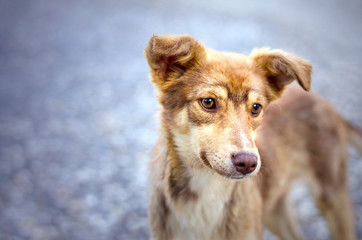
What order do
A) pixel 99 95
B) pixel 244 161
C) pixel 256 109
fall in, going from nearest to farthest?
pixel 244 161, pixel 256 109, pixel 99 95

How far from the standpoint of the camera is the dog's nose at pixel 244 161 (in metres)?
2.10

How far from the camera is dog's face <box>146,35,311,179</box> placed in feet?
7.27

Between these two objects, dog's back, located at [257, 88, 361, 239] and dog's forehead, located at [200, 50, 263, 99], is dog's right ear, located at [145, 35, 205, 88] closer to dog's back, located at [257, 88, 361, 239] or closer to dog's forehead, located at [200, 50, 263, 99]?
dog's forehead, located at [200, 50, 263, 99]

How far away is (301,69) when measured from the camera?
2516mm

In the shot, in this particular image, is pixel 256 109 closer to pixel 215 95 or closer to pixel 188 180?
pixel 215 95

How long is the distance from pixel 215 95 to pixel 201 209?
977 millimetres

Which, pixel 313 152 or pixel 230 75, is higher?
pixel 230 75

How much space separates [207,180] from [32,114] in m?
4.89

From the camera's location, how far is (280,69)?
2.73 m

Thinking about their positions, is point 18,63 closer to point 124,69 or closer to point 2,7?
point 124,69

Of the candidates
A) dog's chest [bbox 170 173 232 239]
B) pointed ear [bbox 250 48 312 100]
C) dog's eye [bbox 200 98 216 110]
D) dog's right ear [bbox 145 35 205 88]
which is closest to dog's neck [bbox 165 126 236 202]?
dog's chest [bbox 170 173 232 239]

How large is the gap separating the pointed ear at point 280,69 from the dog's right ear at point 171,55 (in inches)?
21.3

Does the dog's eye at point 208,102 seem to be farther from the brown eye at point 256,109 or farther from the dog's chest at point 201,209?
the dog's chest at point 201,209

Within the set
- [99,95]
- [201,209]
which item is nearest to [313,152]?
[201,209]
